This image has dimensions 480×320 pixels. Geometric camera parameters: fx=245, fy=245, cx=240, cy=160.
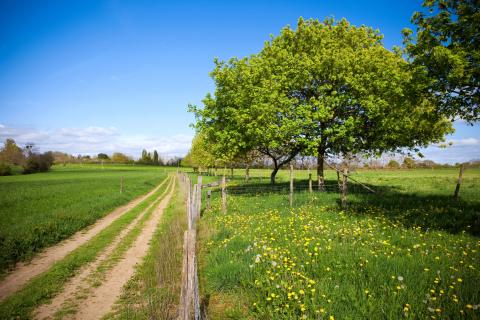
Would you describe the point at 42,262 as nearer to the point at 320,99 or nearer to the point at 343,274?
the point at 343,274

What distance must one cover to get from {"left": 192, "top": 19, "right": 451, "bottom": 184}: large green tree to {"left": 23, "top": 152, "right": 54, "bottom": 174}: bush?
85.7 m

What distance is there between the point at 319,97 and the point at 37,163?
96.8m

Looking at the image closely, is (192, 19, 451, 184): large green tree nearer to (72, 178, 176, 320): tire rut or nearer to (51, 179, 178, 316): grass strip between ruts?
(51, 179, 178, 316): grass strip between ruts

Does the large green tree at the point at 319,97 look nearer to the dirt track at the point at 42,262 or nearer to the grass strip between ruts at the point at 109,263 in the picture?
the grass strip between ruts at the point at 109,263

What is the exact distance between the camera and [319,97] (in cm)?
1991

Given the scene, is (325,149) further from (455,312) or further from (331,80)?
(455,312)

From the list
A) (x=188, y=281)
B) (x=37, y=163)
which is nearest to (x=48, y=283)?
(x=188, y=281)

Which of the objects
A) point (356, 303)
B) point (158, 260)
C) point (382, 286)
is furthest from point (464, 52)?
point (158, 260)

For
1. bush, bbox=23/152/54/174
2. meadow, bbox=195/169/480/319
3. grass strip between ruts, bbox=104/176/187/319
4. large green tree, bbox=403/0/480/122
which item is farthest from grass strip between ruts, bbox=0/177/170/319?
bush, bbox=23/152/54/174

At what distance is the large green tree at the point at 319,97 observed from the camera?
18938 mm

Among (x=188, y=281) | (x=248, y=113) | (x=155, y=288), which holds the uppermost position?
(x=248, y=113)

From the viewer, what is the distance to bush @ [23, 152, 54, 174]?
7975cm

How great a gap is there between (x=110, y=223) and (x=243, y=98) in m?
13.7

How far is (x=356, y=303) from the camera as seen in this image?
5012 mm
